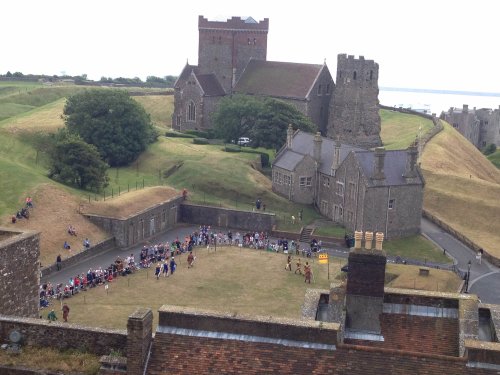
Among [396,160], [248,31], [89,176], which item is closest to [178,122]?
[248,31]

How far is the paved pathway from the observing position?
46719mm

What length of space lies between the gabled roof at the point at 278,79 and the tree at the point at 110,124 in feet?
64.6

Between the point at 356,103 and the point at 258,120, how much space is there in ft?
50.9

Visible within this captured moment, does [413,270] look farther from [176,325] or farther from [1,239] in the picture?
[176,325]

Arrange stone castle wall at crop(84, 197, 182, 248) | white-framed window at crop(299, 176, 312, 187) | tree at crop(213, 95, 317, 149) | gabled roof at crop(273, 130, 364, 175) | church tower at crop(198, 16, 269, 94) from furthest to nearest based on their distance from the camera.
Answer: church tower at crop(198, 16, 269, 94)
tree at crop(213, 95, 317, 149)
white-framed window at crop(299, 176, 312, 187)
gabled roof at crop(273, 130, 364, 175)
stone castle wall at crop(84, 197, 182, 248)

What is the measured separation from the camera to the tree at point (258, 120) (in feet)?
259

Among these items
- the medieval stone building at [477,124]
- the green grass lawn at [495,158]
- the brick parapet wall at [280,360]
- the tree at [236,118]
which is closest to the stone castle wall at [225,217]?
the tree at [236,118]

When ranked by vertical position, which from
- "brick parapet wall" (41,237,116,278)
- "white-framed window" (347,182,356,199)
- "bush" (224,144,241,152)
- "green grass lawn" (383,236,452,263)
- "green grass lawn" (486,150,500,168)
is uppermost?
"bush" (224,144,241,152)

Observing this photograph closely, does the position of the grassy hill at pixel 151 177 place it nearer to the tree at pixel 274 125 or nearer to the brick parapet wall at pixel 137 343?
the tree at pixel 274 125

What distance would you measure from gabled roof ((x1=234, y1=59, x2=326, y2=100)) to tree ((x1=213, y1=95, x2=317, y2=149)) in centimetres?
667

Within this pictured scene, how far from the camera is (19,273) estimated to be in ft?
84.9

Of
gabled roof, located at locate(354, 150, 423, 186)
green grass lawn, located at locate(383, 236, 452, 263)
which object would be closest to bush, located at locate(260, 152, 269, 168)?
gabled roof, located at locate(354, 150, 423, 186)

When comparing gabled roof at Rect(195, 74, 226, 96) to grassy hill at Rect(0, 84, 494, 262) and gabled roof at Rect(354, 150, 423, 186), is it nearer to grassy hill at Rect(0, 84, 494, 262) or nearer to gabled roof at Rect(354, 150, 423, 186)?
grassy hill at Rect(0, 84, 494, 262)

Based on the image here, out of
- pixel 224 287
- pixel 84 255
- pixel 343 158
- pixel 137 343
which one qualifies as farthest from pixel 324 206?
pixel 137 343
